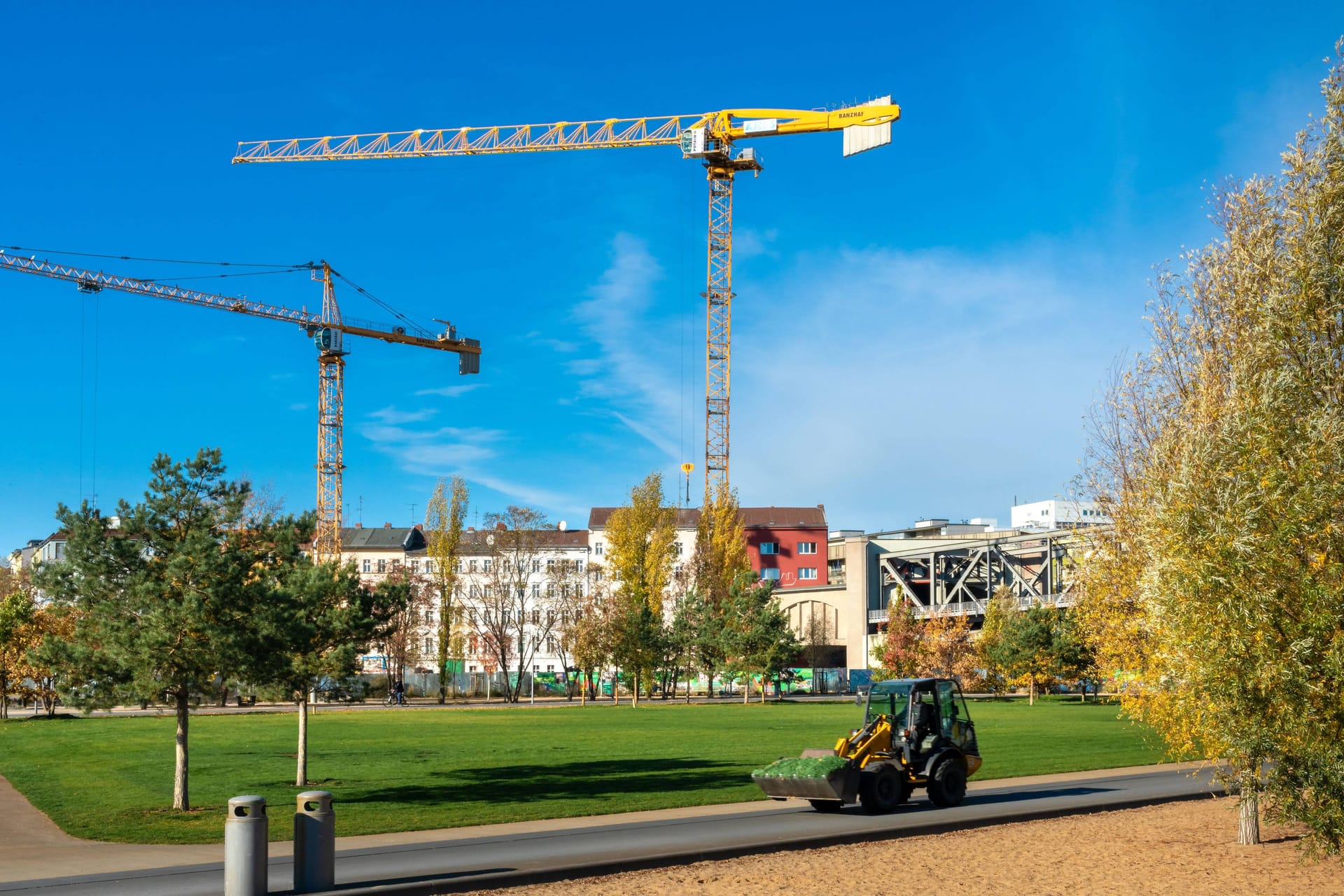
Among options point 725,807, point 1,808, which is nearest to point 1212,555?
point 725,807

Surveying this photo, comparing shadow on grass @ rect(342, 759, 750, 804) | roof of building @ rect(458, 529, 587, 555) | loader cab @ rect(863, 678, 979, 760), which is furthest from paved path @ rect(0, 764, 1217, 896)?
roof of building @ rect(458, 529, 587, 555)

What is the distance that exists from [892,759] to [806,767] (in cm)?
166

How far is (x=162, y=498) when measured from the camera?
20172 millimetres

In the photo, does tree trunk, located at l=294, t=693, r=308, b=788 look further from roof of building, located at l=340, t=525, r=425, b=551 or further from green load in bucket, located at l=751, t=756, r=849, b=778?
roof of building, located at l=340, t=525, r=425, b=551

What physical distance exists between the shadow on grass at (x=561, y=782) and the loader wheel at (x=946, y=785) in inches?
186

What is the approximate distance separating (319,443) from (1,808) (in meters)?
72.1

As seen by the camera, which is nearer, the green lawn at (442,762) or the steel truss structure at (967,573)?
the green lawn at (442,762)

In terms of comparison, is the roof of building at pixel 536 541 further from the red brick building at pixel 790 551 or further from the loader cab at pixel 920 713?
the loader cab at pixel 920 713

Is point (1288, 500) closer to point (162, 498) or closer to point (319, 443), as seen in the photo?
point (162, 498)

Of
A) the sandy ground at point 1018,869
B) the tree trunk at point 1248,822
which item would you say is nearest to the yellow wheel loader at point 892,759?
the sandy ground at point 1018,869

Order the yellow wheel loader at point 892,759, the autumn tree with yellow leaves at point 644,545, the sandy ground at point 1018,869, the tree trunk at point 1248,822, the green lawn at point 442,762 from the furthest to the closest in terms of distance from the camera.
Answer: the autumn tree with yellow leaves at point 644,545
the green lawn at point 442,762
the yellow wheel loader at point 892,759
the tree trunk at point 1248,822
the sandy ground at point 1018,869

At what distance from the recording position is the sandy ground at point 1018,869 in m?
13.8

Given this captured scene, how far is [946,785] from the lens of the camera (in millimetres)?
20828

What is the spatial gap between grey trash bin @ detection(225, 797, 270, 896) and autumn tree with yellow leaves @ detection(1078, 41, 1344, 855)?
35.6 feet
